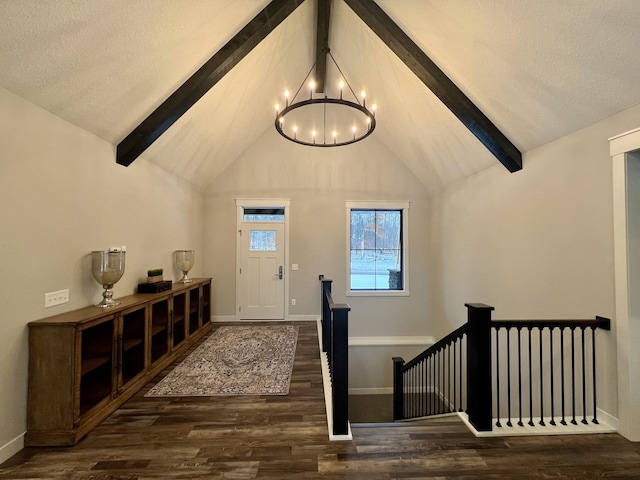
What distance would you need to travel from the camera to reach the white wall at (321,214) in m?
5.50

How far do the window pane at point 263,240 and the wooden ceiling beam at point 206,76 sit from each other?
2.71 metres

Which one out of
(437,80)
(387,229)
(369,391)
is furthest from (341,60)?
(369,391)

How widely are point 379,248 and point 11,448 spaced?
17.3 ft

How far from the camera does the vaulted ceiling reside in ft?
6.17

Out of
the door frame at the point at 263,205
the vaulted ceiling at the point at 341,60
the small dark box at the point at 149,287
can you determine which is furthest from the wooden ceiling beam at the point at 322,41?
the small dark box at the point at 149,287

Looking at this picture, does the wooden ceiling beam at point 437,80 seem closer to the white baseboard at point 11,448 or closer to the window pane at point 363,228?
the window pane at point 363,228

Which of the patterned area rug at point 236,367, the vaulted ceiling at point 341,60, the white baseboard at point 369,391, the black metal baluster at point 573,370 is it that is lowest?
the white baseboard at point 369,391

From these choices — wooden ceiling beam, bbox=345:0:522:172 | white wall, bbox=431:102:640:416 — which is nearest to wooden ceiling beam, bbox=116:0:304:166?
wooden ceiling beam, bbox=345:0:522:172

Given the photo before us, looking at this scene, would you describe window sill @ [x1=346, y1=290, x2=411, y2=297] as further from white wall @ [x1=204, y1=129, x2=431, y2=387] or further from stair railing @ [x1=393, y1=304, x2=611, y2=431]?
stair railing @ [x1=393, y1=304, x2=611, y2=431]

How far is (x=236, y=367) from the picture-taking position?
3283 mm

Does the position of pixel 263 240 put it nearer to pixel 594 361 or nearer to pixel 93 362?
pixel 93 362

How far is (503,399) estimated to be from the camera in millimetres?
3498

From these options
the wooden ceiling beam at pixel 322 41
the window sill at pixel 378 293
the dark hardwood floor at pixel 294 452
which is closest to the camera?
the dark hardwood floor at pixel 294 452

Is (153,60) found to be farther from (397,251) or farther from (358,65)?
(397,251)
